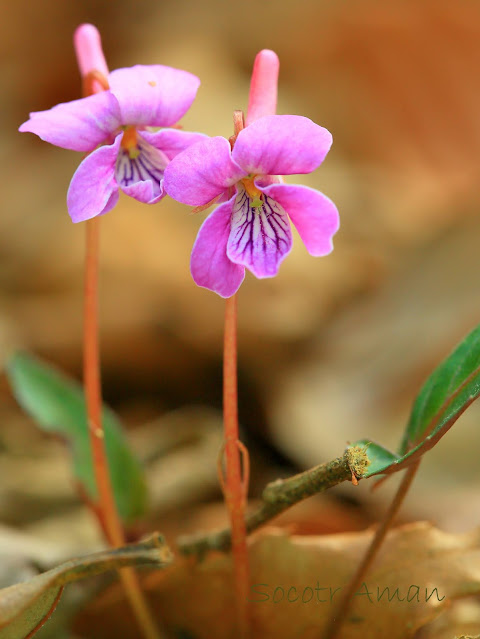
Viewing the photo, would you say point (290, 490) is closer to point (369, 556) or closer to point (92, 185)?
point (369, 556)

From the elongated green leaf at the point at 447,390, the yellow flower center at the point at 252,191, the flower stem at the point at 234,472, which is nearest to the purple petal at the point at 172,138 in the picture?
the yellow flower center at the point at 252,191

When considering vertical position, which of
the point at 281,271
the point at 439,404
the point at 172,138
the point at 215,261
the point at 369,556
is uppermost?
the point at 281,271

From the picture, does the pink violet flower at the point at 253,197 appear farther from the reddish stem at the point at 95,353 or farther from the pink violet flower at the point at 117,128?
the reddish stem at the point at 95,353

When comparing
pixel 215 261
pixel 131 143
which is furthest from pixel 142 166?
pixel 215 261

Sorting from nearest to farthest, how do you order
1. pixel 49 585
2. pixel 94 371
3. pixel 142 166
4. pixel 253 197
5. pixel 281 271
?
1. pixel 49 585
2. pixel 253 197
3. pixel 142 166
4. pixel 94 371
5. pixel 281 271

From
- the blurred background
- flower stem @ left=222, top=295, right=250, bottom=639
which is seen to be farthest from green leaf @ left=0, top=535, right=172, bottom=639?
the blurred background

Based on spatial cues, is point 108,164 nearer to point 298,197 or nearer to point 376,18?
point 298,197
